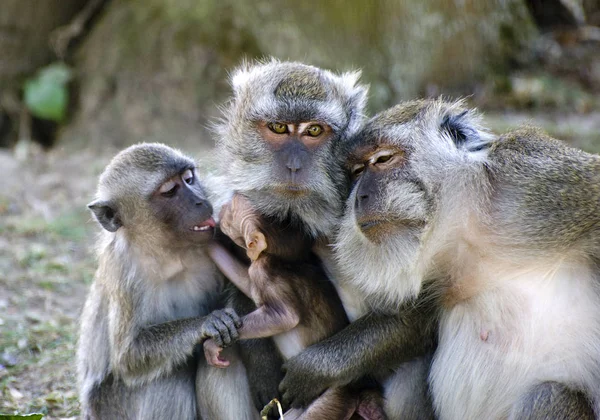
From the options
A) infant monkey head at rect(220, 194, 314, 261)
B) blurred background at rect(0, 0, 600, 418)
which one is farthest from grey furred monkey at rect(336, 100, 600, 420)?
blurred background at rect(0, 0, 600, 418)

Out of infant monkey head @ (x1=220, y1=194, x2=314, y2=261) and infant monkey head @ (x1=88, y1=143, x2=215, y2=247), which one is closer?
infant monkey head @ (x1=220, y1=194, x2=314, y2=261)

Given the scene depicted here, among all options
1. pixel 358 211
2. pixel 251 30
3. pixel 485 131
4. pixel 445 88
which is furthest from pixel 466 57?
pixel 358 211

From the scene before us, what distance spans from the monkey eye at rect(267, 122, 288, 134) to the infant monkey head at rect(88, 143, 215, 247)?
63cm

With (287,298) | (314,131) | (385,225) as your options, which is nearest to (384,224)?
(385,225)

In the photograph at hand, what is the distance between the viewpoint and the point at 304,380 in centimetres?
481

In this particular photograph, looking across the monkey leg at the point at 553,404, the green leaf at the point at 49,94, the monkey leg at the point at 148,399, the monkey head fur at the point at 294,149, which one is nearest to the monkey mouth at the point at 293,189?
the monkey head fur at the point at 294,149

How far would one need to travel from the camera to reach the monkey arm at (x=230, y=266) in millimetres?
5105

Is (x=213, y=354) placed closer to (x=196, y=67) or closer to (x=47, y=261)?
(x=47, y=261)

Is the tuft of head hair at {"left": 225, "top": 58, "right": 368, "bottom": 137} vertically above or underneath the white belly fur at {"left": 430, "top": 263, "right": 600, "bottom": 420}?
above

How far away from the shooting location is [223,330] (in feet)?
15.8

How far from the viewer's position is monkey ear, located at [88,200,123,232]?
5293mm

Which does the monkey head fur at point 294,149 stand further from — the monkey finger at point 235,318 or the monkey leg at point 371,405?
the monkey leg at point 371,405

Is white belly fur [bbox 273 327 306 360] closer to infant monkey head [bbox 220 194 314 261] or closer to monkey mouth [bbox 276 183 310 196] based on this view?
infant monkey head [bbox 220 194 314 261]

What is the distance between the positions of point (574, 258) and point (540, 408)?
724 mm
